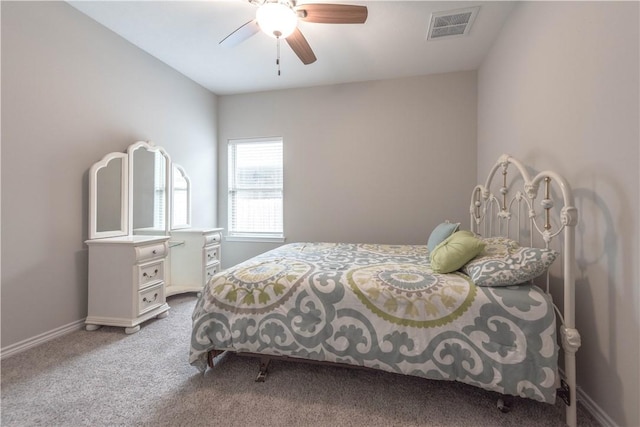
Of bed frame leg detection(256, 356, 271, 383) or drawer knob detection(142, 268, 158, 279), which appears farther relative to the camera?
drawer knob detection(142, 268, 158, 279)

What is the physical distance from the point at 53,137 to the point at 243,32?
1717 mm

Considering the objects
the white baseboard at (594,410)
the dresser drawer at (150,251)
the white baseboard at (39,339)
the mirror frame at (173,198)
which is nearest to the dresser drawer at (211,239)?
the mirror frame at (173,198)

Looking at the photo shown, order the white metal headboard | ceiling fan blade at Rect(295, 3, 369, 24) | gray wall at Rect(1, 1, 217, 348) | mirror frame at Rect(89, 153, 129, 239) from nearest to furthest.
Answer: the white metal headboard, ceiling fan blade at Rect(295, 3, 369, 24), gray wall at Rect(1, 1, 217, 348), mirror frame at Rect(89, 153, 129, 239)

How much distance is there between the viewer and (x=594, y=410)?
1.36 meters

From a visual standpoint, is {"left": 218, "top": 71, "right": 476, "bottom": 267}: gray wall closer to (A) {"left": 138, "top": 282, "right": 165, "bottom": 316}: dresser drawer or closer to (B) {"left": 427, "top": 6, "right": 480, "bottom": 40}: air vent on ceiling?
(B) {"left": 427, "top": 6, "right": 480, "bottom": 40}: air vent on ceiling

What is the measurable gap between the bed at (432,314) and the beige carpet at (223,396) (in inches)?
6.0

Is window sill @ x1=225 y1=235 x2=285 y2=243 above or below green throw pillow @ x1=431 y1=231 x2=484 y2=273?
below

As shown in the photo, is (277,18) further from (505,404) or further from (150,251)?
(505,404)

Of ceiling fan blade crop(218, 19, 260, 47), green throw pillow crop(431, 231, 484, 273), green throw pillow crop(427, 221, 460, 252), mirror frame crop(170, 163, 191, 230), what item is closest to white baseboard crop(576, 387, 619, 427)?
green throw pillow crop(431, 231, 484, 273)

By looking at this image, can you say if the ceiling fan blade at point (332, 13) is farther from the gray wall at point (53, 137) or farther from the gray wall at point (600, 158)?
the gray wall at point (53, 137)

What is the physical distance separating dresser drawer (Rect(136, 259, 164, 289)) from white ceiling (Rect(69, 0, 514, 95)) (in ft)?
7.22

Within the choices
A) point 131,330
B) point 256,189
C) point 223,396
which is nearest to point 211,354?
point 223,396

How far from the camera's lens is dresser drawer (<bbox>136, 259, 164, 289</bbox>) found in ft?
7.63

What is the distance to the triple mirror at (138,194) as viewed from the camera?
244cm
